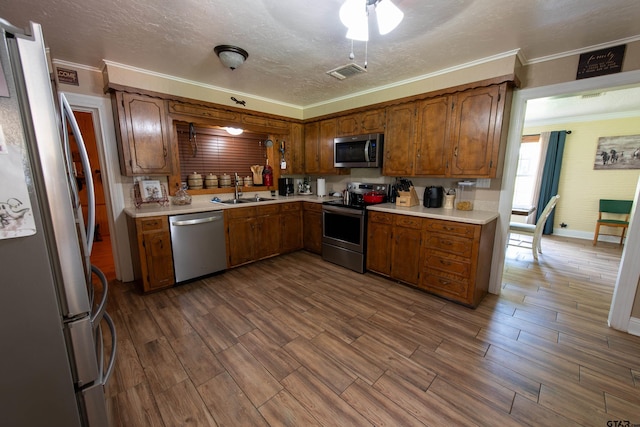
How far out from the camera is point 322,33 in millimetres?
2102

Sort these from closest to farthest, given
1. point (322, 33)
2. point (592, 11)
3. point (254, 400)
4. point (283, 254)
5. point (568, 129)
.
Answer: point (254, 400) → point (592, 11) → point (322, 33) → point (283, 254) → point (568, 129)

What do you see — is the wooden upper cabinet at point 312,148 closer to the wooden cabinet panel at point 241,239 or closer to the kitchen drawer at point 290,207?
the kitchen drawer at point 290,207

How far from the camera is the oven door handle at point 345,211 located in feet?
10.8

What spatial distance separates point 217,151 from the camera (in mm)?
3930

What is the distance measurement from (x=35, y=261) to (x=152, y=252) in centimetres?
217

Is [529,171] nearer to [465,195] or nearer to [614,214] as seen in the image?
[614,214]

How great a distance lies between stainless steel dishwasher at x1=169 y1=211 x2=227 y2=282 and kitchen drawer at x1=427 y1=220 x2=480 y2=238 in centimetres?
258

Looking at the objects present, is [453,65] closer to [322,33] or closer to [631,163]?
[322,33]

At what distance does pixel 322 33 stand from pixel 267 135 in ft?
8.06

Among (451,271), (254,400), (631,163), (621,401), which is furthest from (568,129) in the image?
(254,400)

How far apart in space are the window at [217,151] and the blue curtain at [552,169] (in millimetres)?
6005

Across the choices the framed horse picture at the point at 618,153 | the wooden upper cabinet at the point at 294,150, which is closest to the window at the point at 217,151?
the wooden upper cabinet at the point at 294,150

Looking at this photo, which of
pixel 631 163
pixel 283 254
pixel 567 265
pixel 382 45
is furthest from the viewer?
pixel 631 163

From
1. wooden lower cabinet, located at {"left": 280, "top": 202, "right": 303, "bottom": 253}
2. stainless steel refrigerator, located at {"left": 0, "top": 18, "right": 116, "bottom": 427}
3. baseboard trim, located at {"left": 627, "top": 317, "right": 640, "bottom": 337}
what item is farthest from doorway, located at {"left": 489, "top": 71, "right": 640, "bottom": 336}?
stainless steel refrigerator, located at {"left": 0, "top": 18, "right": 116, "bottom": 427}
